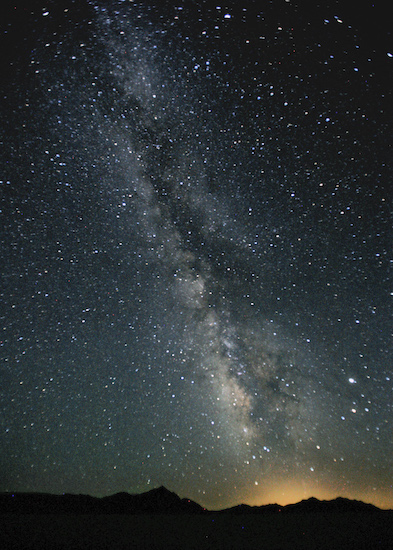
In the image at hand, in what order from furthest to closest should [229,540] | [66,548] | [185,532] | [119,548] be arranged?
1. [185,532]
2. [229,540]
3. [119,548]
4. [66,548]

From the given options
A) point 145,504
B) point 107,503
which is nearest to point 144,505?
point 145,504

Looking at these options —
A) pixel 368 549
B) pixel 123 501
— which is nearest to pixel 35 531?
pixel 368 549

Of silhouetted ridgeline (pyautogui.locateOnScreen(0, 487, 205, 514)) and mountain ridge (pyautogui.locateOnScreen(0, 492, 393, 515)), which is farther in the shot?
mountain ridge (pyautogui.locateOnScreen(0, 492, 393, 515))

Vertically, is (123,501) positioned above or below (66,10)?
below

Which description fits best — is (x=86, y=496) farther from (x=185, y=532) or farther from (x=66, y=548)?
(x=66, y=548)

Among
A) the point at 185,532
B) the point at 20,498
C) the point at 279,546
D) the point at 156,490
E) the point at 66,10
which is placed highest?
the point at 66,10

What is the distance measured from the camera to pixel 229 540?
16.5m

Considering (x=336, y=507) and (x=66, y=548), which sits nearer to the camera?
(x=66, y=548)

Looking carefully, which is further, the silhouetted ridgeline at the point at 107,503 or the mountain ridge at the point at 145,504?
the mountain ridge at the point at 145,504

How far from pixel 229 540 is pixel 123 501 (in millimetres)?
45447

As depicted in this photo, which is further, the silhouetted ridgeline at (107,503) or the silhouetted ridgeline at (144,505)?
the silhouetted ridgeline at (144,505)

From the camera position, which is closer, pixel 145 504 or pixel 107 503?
pixel 107 503

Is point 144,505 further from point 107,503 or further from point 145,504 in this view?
point 107,503

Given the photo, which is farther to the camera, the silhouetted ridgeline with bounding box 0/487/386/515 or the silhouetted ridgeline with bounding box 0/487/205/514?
the silhouetted ridgeline with bounding box 0/487/386/515
